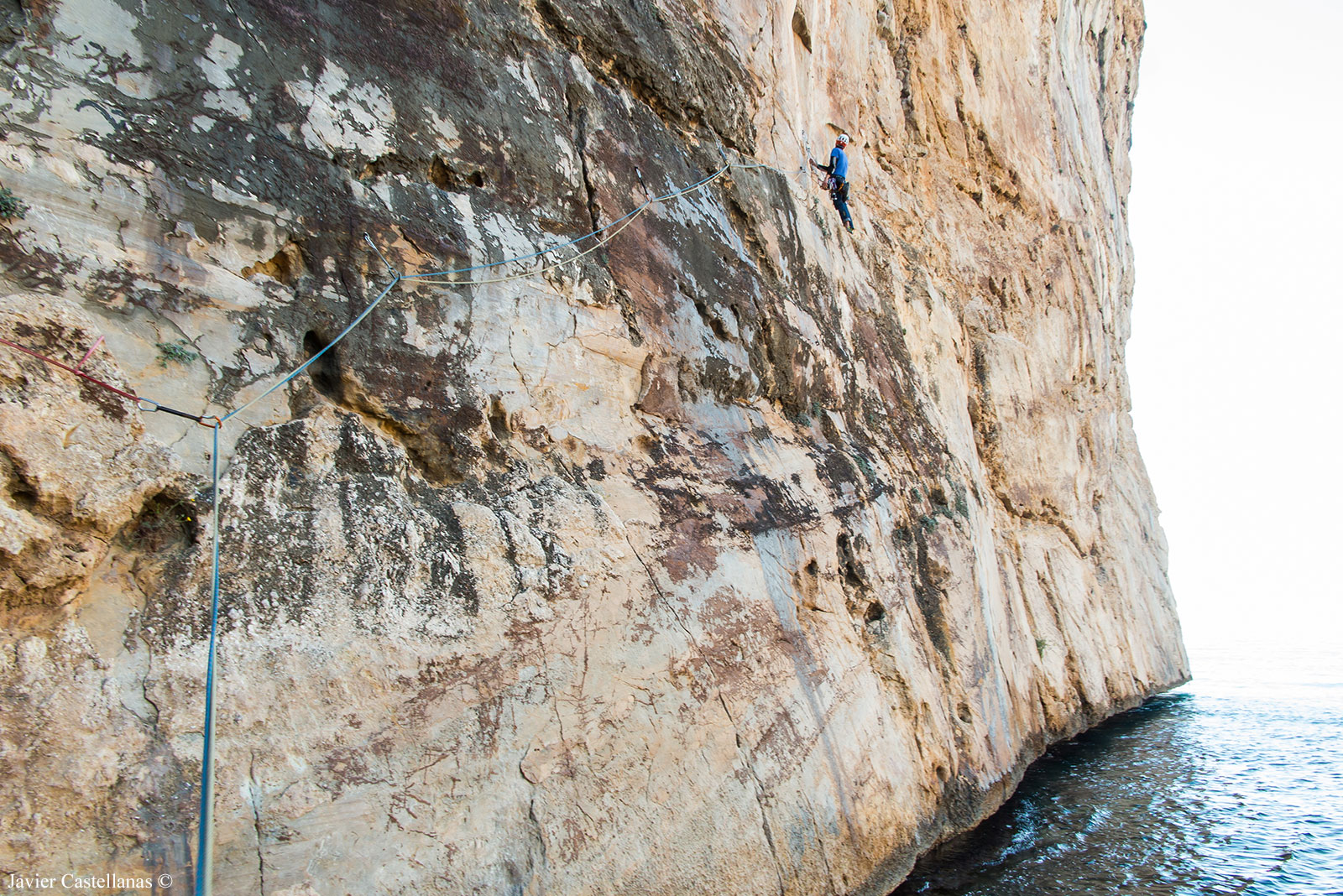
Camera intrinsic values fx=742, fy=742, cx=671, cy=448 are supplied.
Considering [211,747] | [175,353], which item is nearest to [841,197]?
[175,353]

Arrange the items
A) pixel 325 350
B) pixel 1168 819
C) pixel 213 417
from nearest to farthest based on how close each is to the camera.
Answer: pixel 213 417 → pixel 325 350 → pixel 1168 819

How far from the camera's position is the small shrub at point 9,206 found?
338 centimetres

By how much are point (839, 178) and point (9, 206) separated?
24.2ft

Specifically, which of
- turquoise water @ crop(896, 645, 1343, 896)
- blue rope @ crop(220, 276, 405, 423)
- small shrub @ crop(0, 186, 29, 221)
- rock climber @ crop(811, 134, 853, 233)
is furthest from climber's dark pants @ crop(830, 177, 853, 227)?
small shrub @ crop(0, 186, 29, 221)

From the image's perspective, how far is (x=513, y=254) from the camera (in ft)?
16.9

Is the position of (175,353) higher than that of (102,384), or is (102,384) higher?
(175,353)

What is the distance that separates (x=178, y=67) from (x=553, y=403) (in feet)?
9.13

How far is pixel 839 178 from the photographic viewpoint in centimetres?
851

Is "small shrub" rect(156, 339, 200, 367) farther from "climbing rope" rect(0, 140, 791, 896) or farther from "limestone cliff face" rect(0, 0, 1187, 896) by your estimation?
"climbing rope" rect(0, 140, 791, 896)

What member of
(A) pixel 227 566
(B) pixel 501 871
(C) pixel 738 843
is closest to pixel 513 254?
(A) pixel 227 566

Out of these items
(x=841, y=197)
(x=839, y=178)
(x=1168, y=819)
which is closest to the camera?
(x=1168, y=819)

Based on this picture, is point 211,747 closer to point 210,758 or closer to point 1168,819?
point 210,758

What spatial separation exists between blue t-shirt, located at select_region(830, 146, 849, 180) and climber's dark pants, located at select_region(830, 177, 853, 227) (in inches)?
3.0

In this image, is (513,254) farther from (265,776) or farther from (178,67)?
(265,776)
